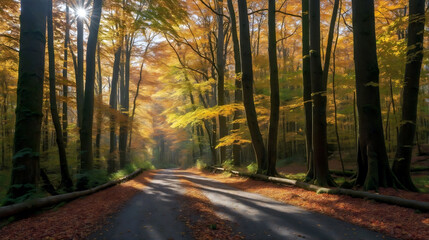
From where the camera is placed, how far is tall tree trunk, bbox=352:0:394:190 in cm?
652

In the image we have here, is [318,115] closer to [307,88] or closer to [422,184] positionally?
[307,88]

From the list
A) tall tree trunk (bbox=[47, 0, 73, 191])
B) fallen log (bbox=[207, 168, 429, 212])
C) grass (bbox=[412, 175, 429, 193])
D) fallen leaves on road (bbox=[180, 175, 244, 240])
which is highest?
tall tree trunk (bbox=[47, 0, 73, 191])

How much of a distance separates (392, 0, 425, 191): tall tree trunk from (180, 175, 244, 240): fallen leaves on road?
595 cm

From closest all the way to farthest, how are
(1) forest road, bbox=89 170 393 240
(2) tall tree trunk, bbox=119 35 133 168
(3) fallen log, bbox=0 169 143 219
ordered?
(1) forest road, bbox=89 170 393 240, (3) fallen log, bbox=0 169 143 219, (2) tall tree trunk, bbox=119 35 133 168

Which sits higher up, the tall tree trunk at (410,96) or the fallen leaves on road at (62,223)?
the tall tree trunk at (410,96)

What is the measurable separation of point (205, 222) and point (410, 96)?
24.4 feet

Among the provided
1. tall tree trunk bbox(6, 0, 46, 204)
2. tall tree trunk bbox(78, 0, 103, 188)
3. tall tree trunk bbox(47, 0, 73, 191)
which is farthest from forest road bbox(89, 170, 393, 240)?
tall tree trunk bbox(78, 0, 103, 188)

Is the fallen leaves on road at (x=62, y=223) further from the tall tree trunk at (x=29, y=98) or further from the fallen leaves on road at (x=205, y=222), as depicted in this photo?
the fallen leaves on road at (x=205, y=222)

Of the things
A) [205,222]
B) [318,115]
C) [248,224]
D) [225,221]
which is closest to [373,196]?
[248,224]

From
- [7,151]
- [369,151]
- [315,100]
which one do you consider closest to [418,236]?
[369,151]

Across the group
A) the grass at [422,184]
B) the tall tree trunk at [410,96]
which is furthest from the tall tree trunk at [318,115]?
the grass at [422,184]

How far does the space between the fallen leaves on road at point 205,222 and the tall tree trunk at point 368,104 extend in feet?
14.4

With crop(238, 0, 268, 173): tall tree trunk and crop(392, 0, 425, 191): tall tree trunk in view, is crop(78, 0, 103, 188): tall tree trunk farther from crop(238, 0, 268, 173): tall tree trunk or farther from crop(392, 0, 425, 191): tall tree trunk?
crop(392, 0, 425, 191): tall tree trunk

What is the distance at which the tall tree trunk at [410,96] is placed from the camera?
7.06 metres
